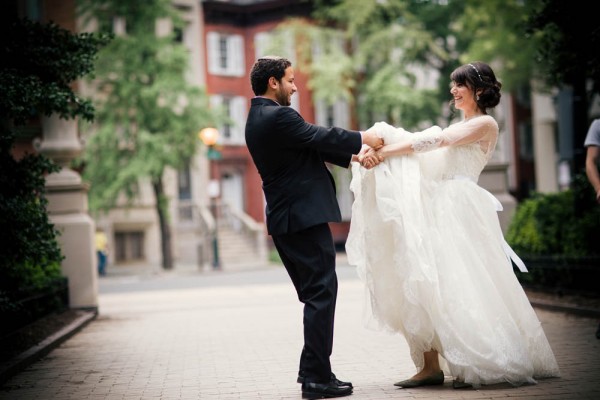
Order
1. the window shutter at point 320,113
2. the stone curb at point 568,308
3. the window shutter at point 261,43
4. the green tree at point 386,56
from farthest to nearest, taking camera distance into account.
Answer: the window shutter at point 320,113, the window shutter at point 261,43, the green tree at point 386,56, the stone curb at point 568,308

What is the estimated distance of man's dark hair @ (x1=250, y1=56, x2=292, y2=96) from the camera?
6262 millimetres

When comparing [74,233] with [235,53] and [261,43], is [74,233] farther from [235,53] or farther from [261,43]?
[235,53]

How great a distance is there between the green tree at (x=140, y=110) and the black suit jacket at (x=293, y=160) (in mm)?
27500

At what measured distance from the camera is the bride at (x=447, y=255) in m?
6.14

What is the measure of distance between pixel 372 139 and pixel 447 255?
981mm

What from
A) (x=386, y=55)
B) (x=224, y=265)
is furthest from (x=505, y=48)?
(x=224, y=265)

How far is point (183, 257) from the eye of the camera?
43.6 metres

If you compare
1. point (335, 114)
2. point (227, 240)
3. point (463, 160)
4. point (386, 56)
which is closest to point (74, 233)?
point (463, 160)

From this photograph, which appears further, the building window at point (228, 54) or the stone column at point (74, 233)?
the building window at point (228, 54)

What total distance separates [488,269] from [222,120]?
2971 centimetres

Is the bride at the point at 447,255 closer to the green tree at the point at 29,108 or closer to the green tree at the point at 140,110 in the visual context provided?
the green tree at the point at 29,108

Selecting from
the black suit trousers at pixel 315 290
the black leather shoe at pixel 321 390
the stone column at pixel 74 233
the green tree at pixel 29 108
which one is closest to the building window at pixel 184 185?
the stone column at pixel 74 233

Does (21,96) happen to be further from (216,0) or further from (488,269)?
(216,0)

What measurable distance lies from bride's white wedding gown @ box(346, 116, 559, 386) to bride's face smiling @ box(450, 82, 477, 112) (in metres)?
0.17
